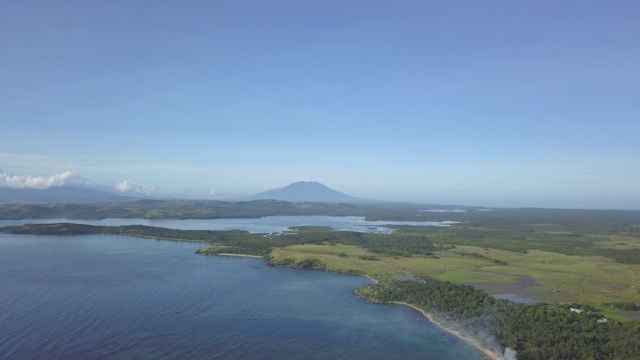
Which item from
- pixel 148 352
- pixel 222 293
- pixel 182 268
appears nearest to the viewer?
pixel 148 352

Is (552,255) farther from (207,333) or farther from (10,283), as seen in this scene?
(10,283)

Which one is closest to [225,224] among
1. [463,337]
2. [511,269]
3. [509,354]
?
[511,269]

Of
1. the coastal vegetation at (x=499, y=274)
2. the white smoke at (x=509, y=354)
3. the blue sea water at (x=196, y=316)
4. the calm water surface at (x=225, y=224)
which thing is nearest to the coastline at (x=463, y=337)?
the white smoke at (x=509, y=354)

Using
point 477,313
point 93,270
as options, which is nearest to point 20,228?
point 93,270

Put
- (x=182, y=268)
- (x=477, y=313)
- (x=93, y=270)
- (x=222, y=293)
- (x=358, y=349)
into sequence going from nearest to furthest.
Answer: (x=358, y=349) < (x=477, y=313) < (x=222, y=293) < (x=93, y=270) < (x=182, y=268)

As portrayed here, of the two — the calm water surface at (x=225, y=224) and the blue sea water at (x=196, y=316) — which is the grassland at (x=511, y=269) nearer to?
the blue sea water at (x=196, y=316)

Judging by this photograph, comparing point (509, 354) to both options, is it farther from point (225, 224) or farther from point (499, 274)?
point (225, 224)
